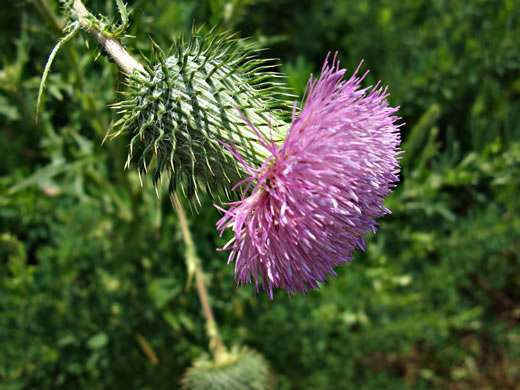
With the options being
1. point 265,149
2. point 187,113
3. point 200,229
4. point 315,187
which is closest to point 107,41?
point 187,113

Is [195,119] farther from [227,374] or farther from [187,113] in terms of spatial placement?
[227,374]

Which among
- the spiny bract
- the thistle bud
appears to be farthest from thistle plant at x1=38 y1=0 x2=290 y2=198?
the thistle bud

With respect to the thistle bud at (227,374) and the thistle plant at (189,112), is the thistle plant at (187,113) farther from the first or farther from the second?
the thistle bud at (227,374)

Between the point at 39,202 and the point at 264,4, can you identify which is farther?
the point at 264,4

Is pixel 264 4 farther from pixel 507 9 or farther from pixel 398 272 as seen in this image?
pixel 398 272

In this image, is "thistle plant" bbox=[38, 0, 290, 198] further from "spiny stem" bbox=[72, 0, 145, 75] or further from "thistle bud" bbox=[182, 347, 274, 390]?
"thistle bud" bbox=[182, 347, 274, 390]

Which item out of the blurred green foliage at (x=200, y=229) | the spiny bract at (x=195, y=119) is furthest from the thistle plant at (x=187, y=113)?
the blurred green foliage at (x=200, y=229)

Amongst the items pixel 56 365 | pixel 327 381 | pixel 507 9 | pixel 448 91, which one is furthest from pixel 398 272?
pixel 56 365
